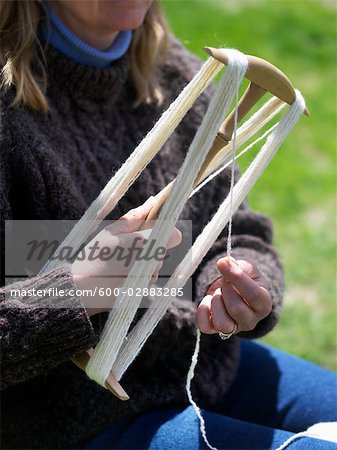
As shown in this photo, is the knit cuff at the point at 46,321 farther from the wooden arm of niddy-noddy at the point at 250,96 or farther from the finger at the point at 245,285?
the finger at the point at 245,285

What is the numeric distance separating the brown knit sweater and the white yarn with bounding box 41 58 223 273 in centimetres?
7

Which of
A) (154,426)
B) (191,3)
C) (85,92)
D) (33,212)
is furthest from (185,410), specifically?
(191,3)

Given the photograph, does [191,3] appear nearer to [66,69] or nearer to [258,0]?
[258,0]

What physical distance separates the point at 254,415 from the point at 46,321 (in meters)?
0.47

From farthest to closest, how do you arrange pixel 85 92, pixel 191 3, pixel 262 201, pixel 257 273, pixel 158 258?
pixel 191 3 < pixel 262 201 < pixel 85 92 < pixel 257 273 < pixel 158 258

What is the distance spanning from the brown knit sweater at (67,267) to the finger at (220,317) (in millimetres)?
162

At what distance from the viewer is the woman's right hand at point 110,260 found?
1018 mm

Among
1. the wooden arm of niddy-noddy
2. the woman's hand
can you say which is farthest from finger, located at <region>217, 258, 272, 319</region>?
the wooden arm of niddy-noddy

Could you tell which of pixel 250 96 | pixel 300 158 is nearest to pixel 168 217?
pixel 250 96

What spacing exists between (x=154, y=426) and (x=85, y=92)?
1.75ft

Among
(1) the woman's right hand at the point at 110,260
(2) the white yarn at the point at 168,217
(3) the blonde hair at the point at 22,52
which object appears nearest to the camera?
(2) the white yarn at the point at 168,217

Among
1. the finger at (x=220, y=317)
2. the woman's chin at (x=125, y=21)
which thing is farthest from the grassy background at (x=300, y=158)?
the finger at (x=220, y=317)

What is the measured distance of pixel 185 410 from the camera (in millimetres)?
1180

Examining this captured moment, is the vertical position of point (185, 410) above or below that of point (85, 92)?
below
